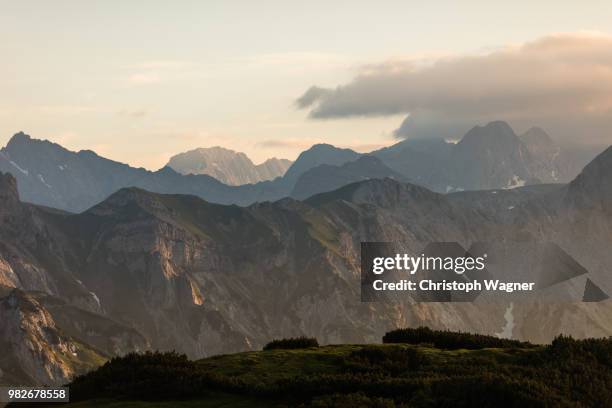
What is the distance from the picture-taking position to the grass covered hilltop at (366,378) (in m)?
45.6

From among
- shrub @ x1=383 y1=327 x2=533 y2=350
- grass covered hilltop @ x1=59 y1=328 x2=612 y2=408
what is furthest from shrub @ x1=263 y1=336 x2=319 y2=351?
shrub @ x1=383 y1=327 x2=533 y2=350

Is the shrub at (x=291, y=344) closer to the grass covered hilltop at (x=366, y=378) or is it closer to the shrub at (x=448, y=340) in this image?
the grass covered hilltop at (x=366, y=378)

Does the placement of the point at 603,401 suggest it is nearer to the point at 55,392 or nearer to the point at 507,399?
the point at 507,399

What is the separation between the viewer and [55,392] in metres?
52.9

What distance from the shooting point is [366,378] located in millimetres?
50656

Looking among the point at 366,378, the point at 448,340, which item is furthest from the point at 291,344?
the point at 366,378

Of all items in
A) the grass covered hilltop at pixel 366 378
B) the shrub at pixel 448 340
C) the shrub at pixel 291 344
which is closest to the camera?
the grass covered hilltop at pixel 366 378

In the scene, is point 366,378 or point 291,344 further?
point 291,344

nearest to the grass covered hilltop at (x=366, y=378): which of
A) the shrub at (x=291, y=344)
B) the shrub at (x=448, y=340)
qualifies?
the shrub at (x=448, y=340)

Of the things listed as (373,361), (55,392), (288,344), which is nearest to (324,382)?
(373,361)

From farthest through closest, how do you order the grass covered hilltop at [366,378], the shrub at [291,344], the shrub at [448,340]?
the shrub at [291,344] < the shrub at [448,340] < the grass covered hilltop at [366,378]

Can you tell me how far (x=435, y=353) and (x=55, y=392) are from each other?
2364 cm

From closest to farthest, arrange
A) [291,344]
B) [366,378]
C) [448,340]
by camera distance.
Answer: [366,378] → [448,340] → [291,344]

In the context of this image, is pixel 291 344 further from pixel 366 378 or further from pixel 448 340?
pixel 366 378
